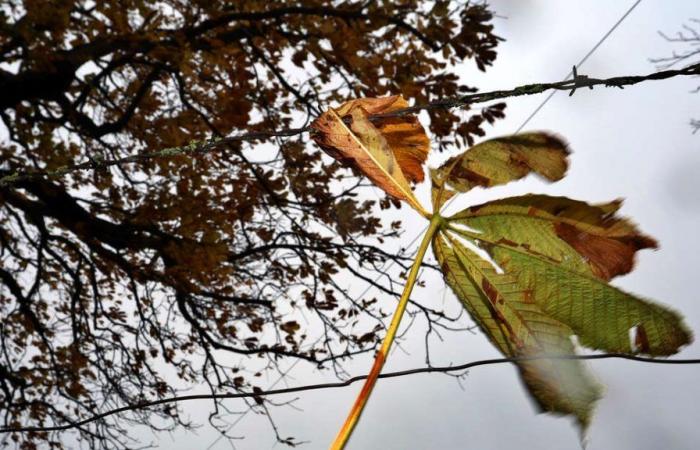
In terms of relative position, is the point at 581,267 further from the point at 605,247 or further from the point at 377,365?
the point at 377,365

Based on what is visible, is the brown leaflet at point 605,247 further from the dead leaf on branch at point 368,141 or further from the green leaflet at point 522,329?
the dead leaf on branch at point 368,141

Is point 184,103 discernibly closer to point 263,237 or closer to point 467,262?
Result: point 263,237

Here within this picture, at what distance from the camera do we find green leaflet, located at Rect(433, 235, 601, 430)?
0.53m

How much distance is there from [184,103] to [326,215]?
6.33 ft

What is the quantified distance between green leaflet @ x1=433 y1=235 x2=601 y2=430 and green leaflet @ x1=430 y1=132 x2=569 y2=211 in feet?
0.27

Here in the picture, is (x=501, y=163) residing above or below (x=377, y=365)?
above

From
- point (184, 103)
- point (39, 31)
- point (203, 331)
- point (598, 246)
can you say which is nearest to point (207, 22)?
point (184, 103)

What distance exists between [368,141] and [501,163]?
0.19 m

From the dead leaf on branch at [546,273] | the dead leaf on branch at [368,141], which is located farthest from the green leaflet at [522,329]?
the dead leaf on branch at [368,141]

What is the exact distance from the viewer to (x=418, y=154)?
2.32ft

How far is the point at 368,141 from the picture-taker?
2.16 feet

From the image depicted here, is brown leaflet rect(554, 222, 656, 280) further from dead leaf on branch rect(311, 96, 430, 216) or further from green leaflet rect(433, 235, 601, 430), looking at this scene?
Result: dead leaf on branch rect(311, 96, 430, 216)

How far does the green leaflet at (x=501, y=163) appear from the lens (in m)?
0.57

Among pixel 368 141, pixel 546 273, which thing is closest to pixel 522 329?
pixel 546 273
